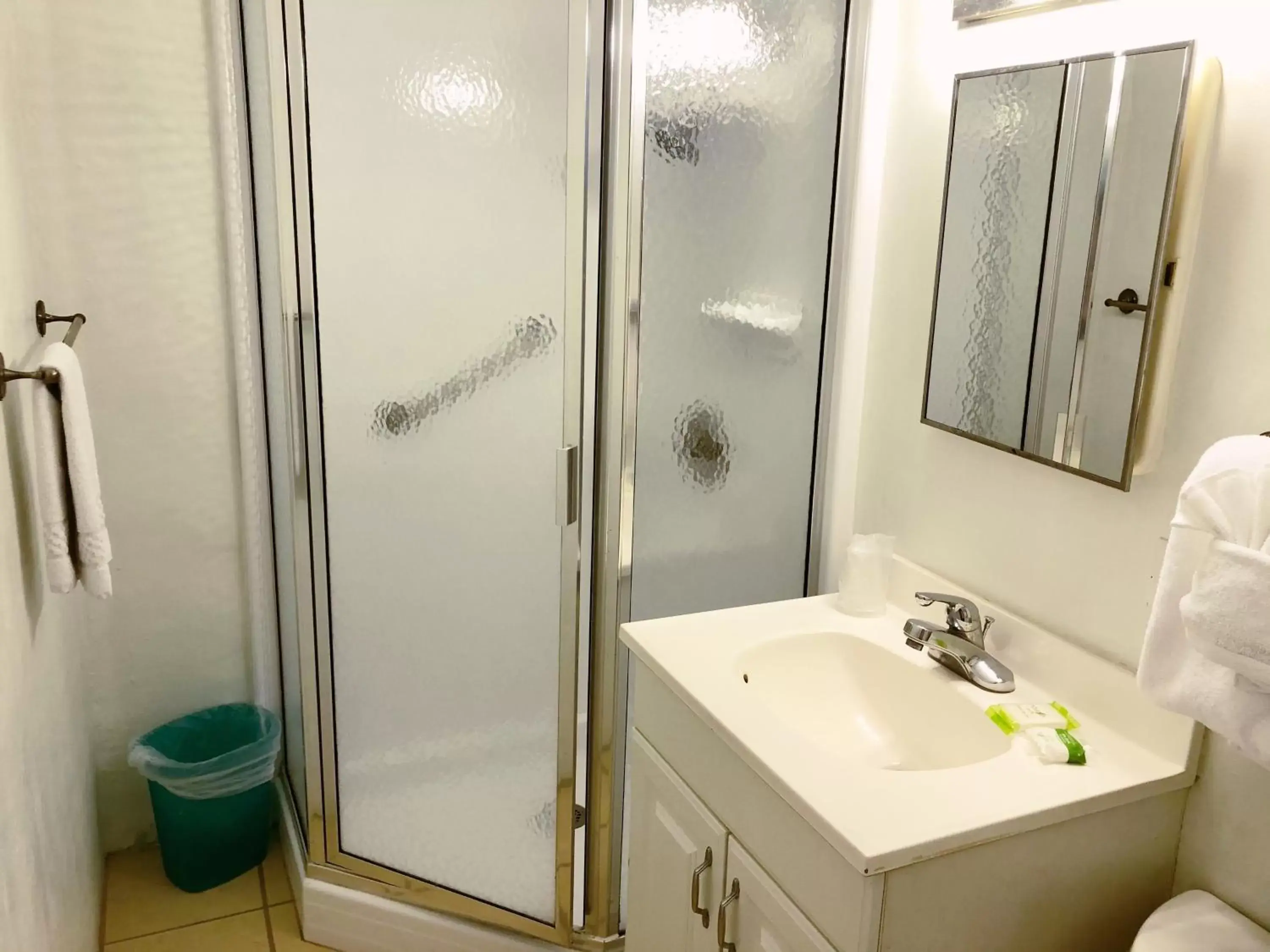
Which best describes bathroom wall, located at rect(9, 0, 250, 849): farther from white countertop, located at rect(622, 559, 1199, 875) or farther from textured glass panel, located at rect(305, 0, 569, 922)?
white countertop, located at rect(622, 559, 1199, 875)

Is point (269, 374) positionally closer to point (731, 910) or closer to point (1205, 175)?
point (731, 910)

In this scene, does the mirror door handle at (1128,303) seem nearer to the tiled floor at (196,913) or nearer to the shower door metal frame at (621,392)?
the shower door metal frame at (621,392)

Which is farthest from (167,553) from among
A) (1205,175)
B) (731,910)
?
(1205,175)

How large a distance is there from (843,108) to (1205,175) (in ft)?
2.28

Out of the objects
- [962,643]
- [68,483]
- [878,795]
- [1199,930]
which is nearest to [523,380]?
[68,483]

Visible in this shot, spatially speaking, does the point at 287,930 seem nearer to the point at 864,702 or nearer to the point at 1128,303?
the point at 864,702

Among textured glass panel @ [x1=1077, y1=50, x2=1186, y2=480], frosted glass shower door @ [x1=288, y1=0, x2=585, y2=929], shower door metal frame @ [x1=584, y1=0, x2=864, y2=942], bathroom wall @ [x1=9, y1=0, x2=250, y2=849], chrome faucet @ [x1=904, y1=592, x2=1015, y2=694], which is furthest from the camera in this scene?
bathroom wall @ [x1=9, y1=0, x2=250, y2=849]

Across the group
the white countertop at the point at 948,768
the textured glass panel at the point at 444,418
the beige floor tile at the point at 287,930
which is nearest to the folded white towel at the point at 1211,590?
the white countertop at the point at 948,768

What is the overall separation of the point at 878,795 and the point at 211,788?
163cm

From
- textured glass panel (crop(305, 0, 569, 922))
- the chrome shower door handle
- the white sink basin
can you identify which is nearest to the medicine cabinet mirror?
the white sink basin

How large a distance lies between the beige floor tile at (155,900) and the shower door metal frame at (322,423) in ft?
0.82

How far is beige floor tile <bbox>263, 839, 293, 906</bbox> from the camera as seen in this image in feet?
7.37

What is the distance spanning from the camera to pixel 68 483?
5.06 feet

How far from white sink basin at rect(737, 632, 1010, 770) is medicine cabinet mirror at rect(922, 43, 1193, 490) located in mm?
368
